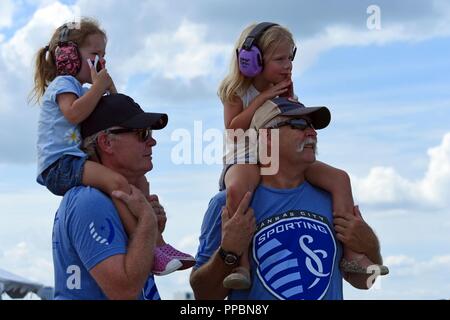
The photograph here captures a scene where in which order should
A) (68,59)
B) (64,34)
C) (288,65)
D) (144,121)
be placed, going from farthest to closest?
(288,65), (64,34), (68,59), (144,121)

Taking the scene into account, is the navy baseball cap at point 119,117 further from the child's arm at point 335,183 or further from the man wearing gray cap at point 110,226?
the child's arm at point 335,183

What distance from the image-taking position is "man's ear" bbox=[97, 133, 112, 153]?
5.16m

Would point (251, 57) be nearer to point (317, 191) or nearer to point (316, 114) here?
point (316, 114)

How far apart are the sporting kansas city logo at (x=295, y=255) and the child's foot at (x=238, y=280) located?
0.13 meters

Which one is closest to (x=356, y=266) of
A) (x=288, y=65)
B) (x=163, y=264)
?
(x=163, y=264)

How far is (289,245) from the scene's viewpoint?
5449mm

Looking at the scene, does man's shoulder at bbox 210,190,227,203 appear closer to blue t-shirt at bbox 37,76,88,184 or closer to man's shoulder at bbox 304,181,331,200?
man's shoulder at bbox 304,181,331,200

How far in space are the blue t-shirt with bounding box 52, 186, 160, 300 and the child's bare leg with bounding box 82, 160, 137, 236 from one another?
5cm

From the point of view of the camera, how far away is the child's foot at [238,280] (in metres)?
5.29

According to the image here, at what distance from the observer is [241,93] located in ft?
20.9

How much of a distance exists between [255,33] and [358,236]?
1.69 metres

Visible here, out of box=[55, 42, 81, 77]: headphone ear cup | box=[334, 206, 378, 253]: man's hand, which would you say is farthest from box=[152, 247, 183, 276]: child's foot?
box=[55, 42, 81, 77]: headphone ear cup

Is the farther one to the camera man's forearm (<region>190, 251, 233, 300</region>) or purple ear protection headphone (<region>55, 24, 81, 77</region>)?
purple ear protection headphone (<region>55, 24, 81, 77</region>)
